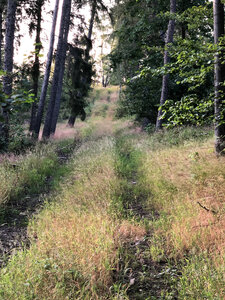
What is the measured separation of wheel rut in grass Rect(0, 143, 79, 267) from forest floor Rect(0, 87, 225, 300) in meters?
0.02

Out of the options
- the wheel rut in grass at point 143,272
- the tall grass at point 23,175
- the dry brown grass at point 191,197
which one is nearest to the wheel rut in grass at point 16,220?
the tall grass at point 23,175

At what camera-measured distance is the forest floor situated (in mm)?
2254

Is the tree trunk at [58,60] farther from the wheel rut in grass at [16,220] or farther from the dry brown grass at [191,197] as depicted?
the dry brown grass at [191,197]

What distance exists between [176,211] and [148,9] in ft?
38.9

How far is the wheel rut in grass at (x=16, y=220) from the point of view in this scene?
136 inches

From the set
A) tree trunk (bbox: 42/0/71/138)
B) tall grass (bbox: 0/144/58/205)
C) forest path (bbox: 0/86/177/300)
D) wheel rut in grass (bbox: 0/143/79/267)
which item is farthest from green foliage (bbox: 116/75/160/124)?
wheel rut in grass (bbox: 0/143/79/267)

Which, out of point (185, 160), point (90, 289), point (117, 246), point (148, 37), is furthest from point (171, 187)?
point (148, 37)

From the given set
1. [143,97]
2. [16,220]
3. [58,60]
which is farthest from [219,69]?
[58,60]

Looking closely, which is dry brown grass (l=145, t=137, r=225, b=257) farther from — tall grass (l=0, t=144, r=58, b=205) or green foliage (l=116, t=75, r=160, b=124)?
green foliage (l=116, t=75, r=160, b=124)

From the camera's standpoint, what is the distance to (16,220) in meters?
4.52

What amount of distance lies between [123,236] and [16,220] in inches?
97.7

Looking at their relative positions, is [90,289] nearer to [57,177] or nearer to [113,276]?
[113,276]

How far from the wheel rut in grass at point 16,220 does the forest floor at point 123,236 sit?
0.06ft

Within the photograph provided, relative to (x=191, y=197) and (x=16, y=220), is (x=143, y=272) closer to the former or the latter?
(x=191, y=197)
